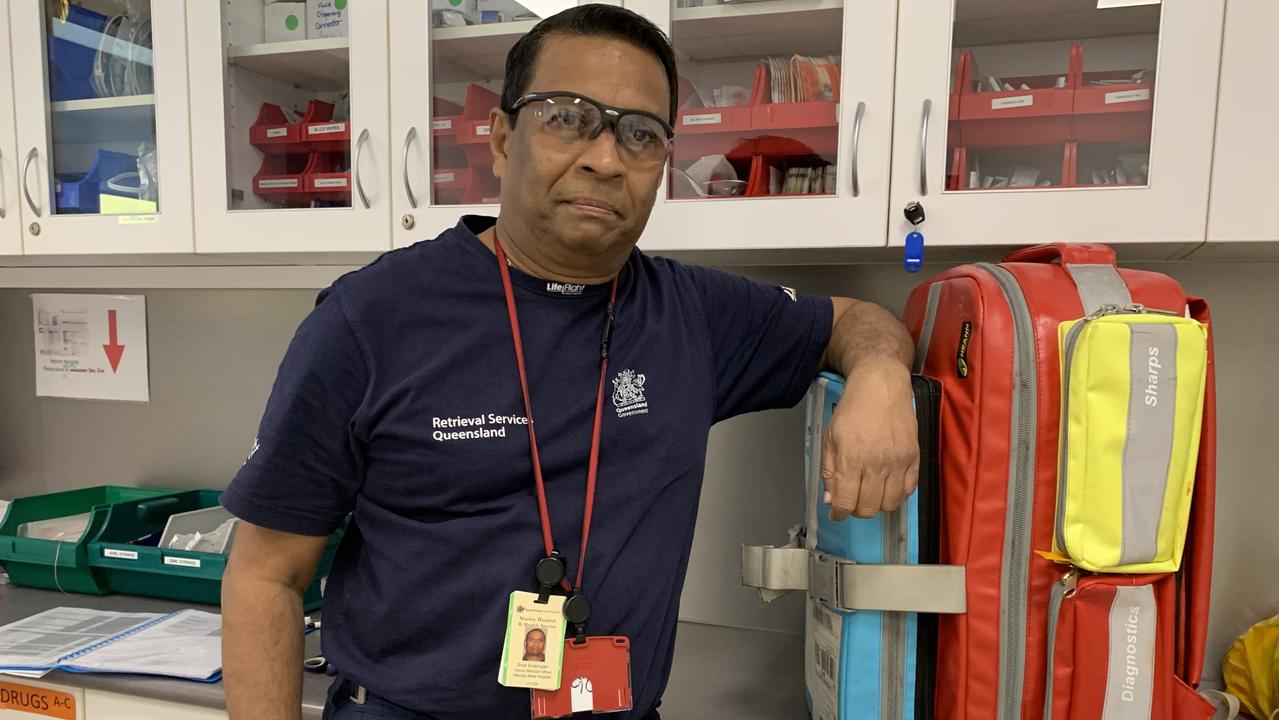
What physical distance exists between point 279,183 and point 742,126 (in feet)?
2.86

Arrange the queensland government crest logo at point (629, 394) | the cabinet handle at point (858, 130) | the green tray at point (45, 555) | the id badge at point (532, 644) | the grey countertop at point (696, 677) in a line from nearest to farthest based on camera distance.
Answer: the id badge at point (532, 644) < the queensland government crest logo at point (629, 394) < the cabinet handle at point (858, 130) < the grey countertop at point (696, 677) < the green tray at point (45, 555)

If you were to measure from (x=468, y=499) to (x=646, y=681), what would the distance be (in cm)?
32

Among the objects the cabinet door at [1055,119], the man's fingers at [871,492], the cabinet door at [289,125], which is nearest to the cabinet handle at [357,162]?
the cabinet door at [289,125]

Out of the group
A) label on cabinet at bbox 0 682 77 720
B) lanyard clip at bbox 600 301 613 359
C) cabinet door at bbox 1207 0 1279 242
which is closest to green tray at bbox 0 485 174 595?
label on cabinet at bbox 0 682 77 720

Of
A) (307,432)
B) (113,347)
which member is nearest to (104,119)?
(113,347)

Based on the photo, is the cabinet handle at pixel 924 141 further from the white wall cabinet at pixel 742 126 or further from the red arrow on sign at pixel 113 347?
the red arrow on sign at pixel 113 347

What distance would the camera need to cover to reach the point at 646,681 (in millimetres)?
1021

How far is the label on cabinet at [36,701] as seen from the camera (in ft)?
4.51

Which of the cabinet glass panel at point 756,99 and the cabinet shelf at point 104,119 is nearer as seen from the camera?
the cabinet glass panel at point 756,99

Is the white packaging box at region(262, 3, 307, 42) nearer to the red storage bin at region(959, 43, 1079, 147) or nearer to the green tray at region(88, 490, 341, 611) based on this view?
the green tray at region(88, 490, 341, 611)

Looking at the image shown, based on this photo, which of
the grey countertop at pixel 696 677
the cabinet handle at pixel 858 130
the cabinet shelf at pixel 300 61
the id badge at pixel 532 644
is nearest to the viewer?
the id badge at pixel 532 644

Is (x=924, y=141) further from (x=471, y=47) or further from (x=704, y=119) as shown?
(x=471, y=47)

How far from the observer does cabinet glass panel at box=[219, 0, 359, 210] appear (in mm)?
1465

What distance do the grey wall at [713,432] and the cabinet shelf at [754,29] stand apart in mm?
446
